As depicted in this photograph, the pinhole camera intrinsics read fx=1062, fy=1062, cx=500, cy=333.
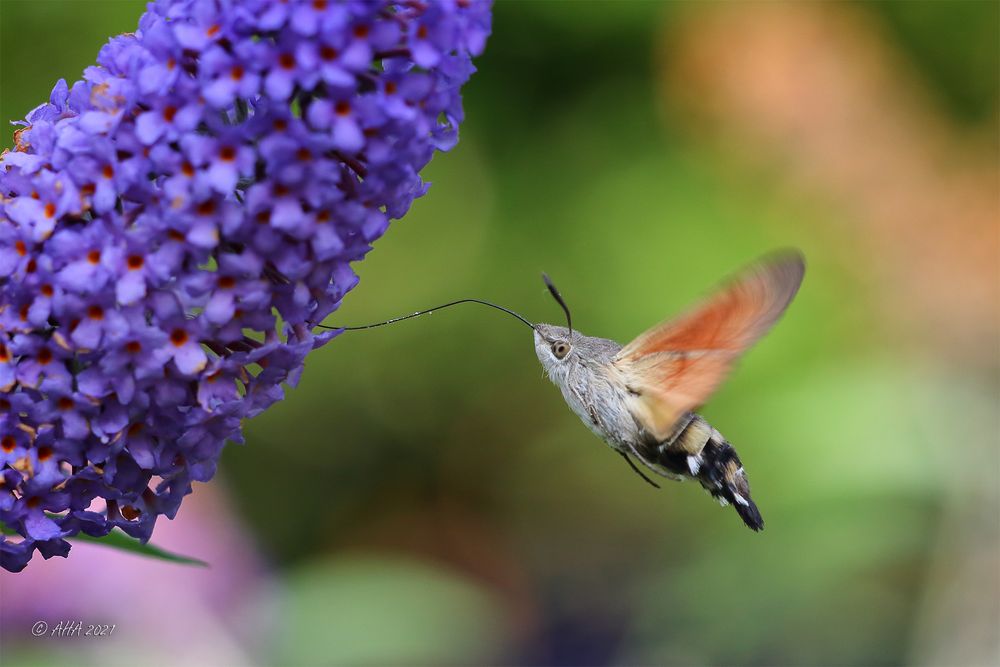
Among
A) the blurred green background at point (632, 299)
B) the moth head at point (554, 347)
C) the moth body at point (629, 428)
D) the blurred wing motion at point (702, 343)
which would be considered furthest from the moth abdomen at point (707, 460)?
the blurred green background at point (632, 299)

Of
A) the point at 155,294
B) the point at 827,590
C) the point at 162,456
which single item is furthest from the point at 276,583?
the point at 155,294

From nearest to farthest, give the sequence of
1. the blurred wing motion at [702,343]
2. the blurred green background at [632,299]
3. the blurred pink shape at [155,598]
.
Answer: the blurred wing motion at [702,343], the blurred pink shape at [155,598], the blurred green background at [632,299]

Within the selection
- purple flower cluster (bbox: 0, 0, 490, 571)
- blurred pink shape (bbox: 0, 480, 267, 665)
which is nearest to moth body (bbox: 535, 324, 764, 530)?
purple flower cluster (bbox: 0, 0, 490, 571)

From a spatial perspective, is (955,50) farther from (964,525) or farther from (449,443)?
(449,443)

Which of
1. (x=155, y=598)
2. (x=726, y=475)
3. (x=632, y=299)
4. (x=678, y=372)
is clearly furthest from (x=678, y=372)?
(x=632, y=299)

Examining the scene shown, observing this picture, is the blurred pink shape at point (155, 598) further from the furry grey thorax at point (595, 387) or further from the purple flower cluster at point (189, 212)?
the furry grey thorax at point (595, 387)

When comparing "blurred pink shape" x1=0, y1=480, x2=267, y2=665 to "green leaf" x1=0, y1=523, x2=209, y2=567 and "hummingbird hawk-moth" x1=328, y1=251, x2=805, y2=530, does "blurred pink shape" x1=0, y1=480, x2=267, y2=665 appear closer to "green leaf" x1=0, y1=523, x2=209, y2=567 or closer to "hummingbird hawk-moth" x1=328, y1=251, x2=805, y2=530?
"green leaf" x1=0, y1=523, x2=209, y2=567
